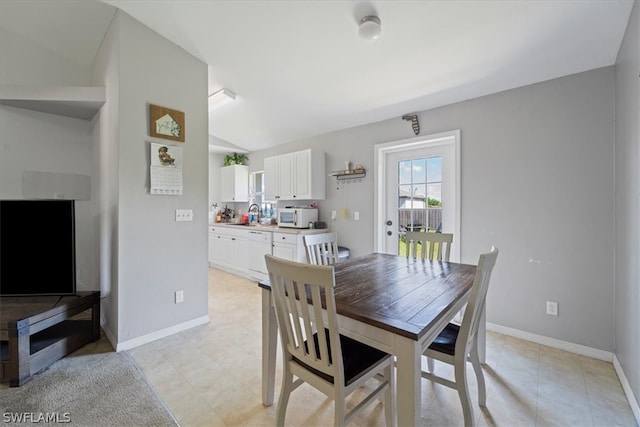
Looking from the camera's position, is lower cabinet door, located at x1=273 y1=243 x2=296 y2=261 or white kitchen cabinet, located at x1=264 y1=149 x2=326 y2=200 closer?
lower cabinet door, located at x1=273 y1=243 x2=296 y2=261

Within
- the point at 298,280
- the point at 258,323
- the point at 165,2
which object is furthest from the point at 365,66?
the point at 258,323

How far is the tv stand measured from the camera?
183cm

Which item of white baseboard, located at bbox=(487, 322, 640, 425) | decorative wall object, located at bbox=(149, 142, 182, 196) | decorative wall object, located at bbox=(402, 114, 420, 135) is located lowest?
white baseboard, located at bbox=(487, 322, 640, 425)

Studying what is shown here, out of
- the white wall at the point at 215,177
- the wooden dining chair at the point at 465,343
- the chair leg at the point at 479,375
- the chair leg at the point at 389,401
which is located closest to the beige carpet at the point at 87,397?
the chair leg at the point at 389,401

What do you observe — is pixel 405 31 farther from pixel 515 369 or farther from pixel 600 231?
pixel 515 369

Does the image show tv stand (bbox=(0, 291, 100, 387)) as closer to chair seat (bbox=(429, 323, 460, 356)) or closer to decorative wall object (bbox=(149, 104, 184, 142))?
decorative wall object (bbox=(149, 104, 184, 142))

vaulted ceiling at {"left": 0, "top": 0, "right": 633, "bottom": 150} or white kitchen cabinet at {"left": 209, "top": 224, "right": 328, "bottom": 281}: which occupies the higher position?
vaulted ceiling at {"left": 0, "top": 0, "right": 633, "bottom": 150}

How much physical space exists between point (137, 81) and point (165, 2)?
680mm

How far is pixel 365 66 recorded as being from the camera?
104 inches

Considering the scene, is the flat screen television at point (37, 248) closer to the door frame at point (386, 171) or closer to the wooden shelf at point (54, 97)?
the wooden shelf at point (54, 97)

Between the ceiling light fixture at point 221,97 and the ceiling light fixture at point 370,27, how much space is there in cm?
195

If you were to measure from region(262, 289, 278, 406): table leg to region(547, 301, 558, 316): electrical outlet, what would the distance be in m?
2.42

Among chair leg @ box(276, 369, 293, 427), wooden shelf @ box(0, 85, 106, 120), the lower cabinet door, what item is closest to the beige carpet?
chair leg @ box(276, 369, 293, 427)

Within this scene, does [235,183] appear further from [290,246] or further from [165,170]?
[165,170]
